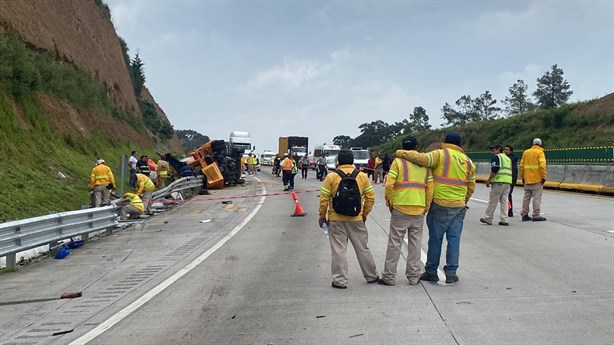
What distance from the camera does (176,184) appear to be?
2300cm

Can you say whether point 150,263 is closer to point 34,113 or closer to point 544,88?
point 34,113

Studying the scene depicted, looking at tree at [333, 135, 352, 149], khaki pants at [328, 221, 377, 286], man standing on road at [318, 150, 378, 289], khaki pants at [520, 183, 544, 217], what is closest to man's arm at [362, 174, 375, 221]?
man standing on road at [318, 150, 378, 289]

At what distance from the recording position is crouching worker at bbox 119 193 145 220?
16.4m

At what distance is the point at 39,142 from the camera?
885 inches

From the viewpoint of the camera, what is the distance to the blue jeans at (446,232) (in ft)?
26.5

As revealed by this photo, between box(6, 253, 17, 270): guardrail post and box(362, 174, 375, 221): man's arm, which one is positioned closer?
box(362, 174, 375, 221): man's arm

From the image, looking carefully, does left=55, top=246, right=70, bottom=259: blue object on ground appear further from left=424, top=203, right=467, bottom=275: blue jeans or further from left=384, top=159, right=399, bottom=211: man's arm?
left=424, top=203, right=467, bottom=275: blue jeans

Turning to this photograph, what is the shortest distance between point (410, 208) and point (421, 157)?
67 centimetres

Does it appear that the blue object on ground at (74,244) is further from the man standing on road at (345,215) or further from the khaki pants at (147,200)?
the man standing on road at (345,215)

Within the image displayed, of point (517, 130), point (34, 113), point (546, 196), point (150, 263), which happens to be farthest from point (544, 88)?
point (150, 263)

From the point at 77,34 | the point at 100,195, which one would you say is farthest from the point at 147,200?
the point at 77,34

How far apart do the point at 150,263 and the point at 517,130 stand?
57.4 meters

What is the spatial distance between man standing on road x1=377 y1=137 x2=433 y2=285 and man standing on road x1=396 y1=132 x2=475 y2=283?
0.15m

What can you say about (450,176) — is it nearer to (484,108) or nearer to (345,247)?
(345,247)
